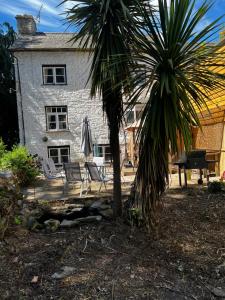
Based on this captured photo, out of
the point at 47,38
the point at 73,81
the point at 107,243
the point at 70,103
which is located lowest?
the point at 107,243

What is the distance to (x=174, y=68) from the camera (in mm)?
3947

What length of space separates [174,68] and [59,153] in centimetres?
1423

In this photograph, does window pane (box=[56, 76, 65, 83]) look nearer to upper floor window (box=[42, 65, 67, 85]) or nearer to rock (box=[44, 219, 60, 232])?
upper floor window (box=[42, 65, 67, 85])

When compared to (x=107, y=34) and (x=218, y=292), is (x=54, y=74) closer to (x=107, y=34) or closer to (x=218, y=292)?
(x=107, y=34)

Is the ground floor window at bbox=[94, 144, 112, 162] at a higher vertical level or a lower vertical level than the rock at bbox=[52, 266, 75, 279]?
higher

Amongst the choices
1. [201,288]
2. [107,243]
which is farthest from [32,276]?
[201,288]

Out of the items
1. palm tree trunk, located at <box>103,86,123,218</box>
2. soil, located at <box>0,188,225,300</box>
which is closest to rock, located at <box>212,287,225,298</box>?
soil, located at <box>0,188,225,300</box>

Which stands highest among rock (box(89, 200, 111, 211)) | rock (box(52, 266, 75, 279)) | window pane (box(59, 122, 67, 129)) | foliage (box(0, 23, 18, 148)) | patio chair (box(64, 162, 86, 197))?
foliage (box(0, 23, 18, 148))

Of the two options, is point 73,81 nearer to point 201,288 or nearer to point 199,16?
point 199,16

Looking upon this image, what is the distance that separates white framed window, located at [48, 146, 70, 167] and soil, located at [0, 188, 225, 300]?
13.1 m

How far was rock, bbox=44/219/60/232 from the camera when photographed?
458 cm

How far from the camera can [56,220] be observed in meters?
4.83

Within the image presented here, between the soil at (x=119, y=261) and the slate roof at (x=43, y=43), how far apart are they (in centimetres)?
1428

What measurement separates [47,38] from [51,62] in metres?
1.97
